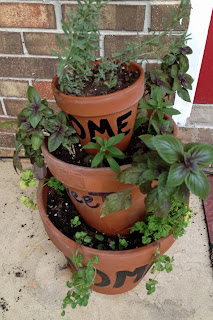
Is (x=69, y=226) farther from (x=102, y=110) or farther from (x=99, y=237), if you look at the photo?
(x=102, y=110)

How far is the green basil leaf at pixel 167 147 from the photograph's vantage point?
771 mm

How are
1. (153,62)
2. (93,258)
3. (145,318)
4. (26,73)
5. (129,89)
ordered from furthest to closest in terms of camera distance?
(26,73) → (153,62) → (145,318) → (93,258) → (129,89)

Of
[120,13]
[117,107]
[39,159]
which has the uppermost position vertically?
[120,13]

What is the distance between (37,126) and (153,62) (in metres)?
0.68

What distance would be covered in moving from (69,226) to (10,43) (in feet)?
2.96

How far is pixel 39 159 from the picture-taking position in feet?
3.69

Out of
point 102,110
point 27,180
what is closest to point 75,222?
point 27,180

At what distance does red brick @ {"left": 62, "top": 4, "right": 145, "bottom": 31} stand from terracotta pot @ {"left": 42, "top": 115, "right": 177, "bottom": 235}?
0.52 m

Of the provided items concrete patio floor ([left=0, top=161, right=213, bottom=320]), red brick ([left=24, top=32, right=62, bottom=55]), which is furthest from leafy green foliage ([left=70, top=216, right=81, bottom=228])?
red brick ([left=24, top=32, right=62, bottom=55])

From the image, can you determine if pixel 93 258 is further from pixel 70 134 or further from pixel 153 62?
pixel 153 62

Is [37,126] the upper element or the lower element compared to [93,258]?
upper

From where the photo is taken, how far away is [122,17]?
1.25m

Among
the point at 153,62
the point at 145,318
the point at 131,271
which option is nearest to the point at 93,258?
the point at 131,271

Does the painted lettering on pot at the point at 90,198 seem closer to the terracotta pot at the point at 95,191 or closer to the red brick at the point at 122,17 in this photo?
the terracotta pot at the point at 95,191
